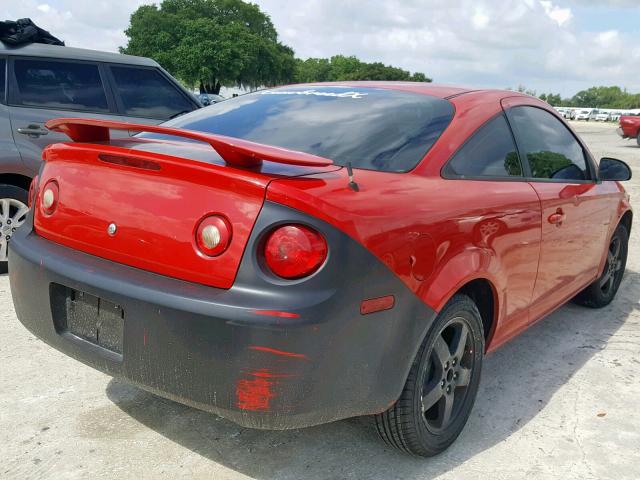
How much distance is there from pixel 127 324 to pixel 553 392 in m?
2.28

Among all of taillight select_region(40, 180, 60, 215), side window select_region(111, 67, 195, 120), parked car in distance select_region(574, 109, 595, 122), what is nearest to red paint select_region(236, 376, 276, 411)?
taillight select_region(40, 180, 60, 215)

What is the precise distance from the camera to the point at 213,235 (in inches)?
79.8

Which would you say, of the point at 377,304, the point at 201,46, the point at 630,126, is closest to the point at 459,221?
the point at 377,304

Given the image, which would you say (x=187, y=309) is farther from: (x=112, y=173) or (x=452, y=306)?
(x=452, y=306)

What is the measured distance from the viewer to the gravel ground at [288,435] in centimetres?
248

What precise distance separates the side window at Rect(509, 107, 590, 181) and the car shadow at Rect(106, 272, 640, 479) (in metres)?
1.12

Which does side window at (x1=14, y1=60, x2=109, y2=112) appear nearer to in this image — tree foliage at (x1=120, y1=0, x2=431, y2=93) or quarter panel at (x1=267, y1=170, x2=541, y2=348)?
quarter panel at (x1=267, y1=170, x2=541, y2=348)

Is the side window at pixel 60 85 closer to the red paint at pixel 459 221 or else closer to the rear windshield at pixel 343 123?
the rear windshield at pixel 343 123

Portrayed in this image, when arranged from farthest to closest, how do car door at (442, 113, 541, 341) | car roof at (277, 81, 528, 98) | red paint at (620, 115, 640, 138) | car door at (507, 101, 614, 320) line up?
1. red paint at (620, 115, 640, 138)
2. car door at (507, 101, 614, 320)
3. car roof at (277, 81, 528, 98)
4. car door at (442, 113, 541, 341)

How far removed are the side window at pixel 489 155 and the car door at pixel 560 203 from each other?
4.7 inches

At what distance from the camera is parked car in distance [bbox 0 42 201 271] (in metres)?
4.85

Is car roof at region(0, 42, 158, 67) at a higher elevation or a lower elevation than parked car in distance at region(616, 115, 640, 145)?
higher

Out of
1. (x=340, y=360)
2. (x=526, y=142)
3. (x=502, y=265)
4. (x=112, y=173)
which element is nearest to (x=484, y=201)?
(x=502, y=265)

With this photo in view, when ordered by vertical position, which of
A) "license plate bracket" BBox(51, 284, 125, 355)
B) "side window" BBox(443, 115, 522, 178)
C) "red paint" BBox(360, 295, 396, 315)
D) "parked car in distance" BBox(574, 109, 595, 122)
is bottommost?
"parked car in distance" BBox(574, 109, 595, 122)
